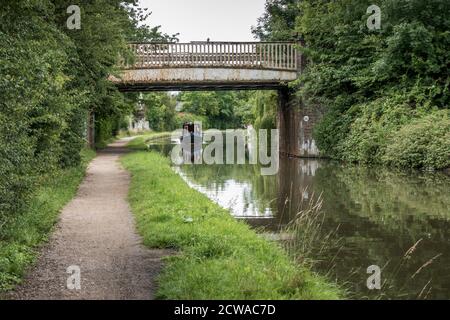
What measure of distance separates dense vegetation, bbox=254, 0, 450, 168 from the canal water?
4.92 ft

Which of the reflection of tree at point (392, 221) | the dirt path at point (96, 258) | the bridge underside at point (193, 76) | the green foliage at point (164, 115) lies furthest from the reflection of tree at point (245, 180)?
the green foliage at point (164, 115)

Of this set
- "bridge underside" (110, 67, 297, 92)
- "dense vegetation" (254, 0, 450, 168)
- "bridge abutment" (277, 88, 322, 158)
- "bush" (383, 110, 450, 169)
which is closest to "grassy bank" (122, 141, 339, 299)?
"bush" (383, 110, 450, 169)

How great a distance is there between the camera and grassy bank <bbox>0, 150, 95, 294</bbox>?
733cm

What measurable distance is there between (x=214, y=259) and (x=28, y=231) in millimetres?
3316

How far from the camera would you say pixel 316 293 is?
6359mm

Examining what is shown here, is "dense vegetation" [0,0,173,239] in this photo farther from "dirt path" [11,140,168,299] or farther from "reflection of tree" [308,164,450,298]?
"reflection of tree" [308,164,450,298]

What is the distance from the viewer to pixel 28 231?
928cm

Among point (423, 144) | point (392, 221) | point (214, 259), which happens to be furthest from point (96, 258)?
point (423, 144)

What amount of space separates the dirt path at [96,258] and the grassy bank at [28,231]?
0.14 m

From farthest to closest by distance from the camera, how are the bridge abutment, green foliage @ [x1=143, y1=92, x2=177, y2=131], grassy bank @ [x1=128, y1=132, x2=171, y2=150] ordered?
green foliage @ [x1=143, y1=92, x2=177, y2=131] → grassy bank @ [x1=128, y1=132, x2=171, y2=150] → the bridge abutment

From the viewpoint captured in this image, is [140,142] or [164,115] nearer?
[140,142]

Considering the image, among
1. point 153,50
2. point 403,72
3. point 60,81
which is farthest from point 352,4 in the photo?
point 60,81

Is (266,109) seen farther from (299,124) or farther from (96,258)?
(96,258)
